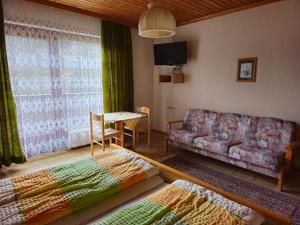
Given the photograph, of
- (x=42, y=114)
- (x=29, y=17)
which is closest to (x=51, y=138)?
(x=42, y=114)

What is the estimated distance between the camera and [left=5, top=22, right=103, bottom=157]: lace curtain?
3236mm

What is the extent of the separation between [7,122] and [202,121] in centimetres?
323

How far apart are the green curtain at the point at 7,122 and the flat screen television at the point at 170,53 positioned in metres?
2.88

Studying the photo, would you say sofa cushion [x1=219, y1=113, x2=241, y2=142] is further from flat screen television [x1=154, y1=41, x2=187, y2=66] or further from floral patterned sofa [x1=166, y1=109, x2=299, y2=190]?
flat screen television [x1=154, y1=41, x2=187, y2=66]

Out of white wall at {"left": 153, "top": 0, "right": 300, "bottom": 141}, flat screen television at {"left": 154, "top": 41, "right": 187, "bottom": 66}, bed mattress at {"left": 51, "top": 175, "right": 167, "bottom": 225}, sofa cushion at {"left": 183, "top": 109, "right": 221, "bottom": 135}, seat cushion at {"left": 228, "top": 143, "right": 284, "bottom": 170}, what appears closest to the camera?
bed mattress at {"left": 51, "top": 175, "right": 167, "bottom": 225}

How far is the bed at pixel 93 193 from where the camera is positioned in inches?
51.3

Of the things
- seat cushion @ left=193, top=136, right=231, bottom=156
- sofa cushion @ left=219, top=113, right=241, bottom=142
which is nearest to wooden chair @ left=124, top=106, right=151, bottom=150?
seat cushion @ left=193, top=136, right=231, bottom=156

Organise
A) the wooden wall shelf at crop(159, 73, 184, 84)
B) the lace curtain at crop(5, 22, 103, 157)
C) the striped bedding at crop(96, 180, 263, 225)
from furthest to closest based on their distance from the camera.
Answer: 1. the wooden wall shelf at crop(159, 73, 184, 84)
2. the lace curtain at crop(5, 22, 103, 157)
3. the striped bedding at crop(96, 180, 263, 225)

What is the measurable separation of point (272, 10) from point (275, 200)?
2.75 metres

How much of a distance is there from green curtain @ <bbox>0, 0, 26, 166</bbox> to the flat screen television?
2875mm

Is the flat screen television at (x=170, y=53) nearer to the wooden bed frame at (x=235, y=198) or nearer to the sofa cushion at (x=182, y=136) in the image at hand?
the sofa cushion at (x=182, y=136)

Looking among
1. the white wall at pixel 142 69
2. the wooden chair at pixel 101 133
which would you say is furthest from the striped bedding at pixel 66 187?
the white wall at pixel 142 69

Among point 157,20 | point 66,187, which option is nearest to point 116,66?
point 157,20

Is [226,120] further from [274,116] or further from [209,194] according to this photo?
[209,194]
